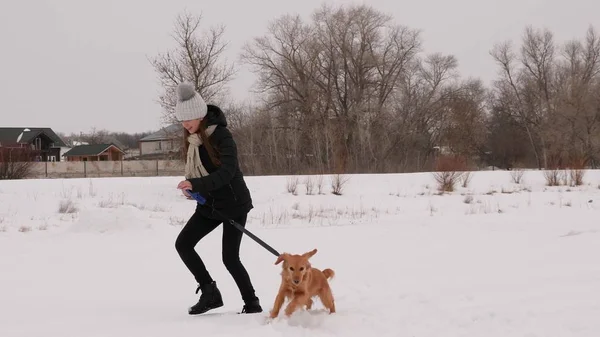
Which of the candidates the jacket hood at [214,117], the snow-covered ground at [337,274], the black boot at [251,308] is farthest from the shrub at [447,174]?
the jacket hood at [214,117]

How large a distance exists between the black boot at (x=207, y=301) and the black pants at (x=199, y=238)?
0.19 feet

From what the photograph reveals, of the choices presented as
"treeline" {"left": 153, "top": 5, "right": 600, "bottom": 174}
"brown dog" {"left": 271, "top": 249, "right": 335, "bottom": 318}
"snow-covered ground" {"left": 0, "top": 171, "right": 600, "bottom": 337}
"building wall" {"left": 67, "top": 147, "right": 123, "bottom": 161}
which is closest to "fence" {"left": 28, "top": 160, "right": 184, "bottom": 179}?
"treeline" {"left": 153, "top": 5, "right": 600, "bottom": 174}

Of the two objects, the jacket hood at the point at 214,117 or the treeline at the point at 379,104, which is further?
the treeline at the point at 379,104

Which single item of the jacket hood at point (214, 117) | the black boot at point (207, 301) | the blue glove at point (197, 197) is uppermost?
the jacket hood at point (214, 117)

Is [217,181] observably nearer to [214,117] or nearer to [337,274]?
[214,117]

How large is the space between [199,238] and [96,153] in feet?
243

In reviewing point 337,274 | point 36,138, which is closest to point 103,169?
point 36,138

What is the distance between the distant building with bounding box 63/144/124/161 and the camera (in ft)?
238

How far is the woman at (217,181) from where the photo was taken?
155 inches

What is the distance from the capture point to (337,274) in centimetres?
611

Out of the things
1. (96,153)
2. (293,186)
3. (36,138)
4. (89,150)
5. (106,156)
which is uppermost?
(36,138)

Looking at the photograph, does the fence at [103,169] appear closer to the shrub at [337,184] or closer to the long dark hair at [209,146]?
the shrub at [337,184]

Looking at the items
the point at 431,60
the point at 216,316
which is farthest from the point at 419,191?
the point at 431,60

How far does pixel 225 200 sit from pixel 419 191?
16368 mm
